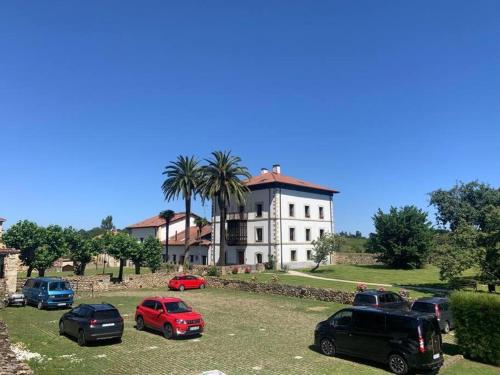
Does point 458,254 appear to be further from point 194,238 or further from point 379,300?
point 194,238

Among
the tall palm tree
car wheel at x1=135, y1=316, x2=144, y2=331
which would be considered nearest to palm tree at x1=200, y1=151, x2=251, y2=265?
the tall palm tree

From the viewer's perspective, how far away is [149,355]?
1512 centimetres

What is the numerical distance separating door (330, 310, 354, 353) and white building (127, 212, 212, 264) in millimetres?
49148

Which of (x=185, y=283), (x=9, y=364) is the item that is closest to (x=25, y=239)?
(x=185, y=283)

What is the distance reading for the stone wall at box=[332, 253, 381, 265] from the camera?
2539 inches

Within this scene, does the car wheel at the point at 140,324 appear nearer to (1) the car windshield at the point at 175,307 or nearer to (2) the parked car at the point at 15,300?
(1) the car windshield at the point at 175,307

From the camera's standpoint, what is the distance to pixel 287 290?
34.2 metres

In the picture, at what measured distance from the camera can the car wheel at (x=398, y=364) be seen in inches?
517

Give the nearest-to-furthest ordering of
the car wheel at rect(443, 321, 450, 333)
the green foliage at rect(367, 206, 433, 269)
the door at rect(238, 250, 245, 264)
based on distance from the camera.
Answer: the car wheel at rect(443, 321, 450, 333), the green foliage at rect(367, 206, 433, 269), the door at rect(238, 250, 245, 264)

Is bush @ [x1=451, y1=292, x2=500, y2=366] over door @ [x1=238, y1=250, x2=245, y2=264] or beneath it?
beneath

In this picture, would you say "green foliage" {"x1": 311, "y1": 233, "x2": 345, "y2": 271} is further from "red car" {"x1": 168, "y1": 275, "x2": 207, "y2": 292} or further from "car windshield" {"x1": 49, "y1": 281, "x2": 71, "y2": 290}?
"car windshield" {"x1": 49, "y1": 281, "x2": 71, "y2": 290}

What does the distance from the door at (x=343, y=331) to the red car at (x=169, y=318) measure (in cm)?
637

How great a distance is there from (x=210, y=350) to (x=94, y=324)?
4.92m

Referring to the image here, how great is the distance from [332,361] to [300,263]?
41833mm
